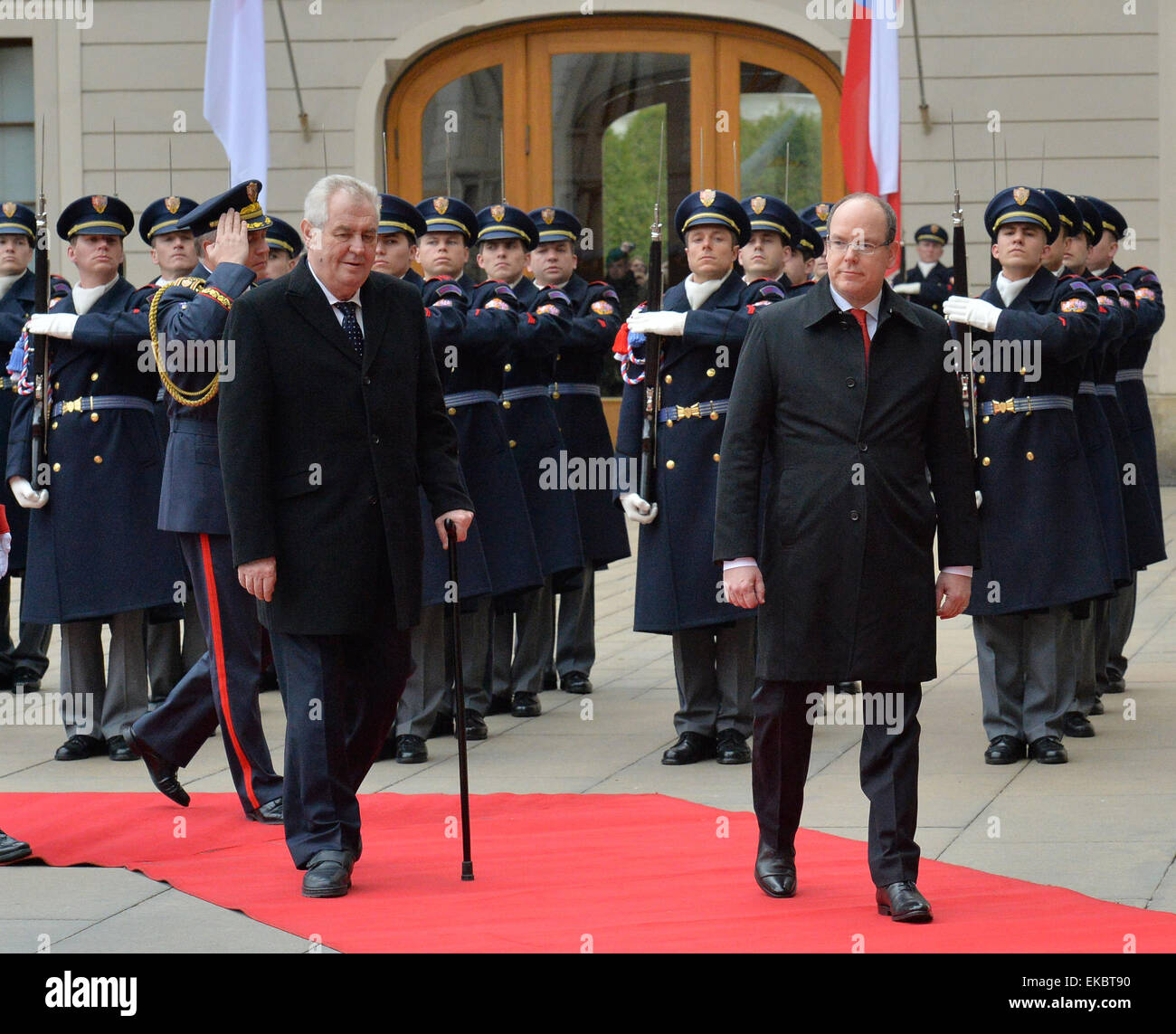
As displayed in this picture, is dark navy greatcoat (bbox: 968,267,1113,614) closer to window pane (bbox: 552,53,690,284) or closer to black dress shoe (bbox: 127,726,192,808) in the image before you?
black dress shoe (bbox: 127,726,192,808)

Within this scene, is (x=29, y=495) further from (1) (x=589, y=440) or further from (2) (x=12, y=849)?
(1) (x=589, y=440)

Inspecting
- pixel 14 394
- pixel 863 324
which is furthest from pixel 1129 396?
pixel 14 394

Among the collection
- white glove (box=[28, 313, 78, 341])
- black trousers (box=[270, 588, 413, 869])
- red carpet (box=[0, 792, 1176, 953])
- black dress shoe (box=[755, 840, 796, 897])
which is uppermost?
white glove (box=[28, 313, 78, 341])

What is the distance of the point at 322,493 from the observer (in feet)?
16.6

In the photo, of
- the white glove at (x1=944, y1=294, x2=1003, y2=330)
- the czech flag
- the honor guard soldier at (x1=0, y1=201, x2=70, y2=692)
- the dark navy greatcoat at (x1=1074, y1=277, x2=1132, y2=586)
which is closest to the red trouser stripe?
the white glove at (x1=944, y1=294, x2=1003, y2=330)

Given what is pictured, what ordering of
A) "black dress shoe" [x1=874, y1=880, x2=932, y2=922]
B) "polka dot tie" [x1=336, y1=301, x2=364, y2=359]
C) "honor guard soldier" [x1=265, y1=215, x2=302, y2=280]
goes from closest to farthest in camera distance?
"black dress shoe" [x1=874, y1=880, x2=932, y2=922], "polka dot tie" [x1=336, y1=301, x2=364, y2=359], "honor guard soldier" [x1=265, y1=215, x2=302, y2=280]

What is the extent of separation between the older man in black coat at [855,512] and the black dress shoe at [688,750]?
1954 millimetres

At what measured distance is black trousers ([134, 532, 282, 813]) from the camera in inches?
238

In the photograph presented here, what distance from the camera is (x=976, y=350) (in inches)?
270

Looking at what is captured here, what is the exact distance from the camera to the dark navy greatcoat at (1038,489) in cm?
677

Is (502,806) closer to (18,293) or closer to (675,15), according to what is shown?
(18,293)
